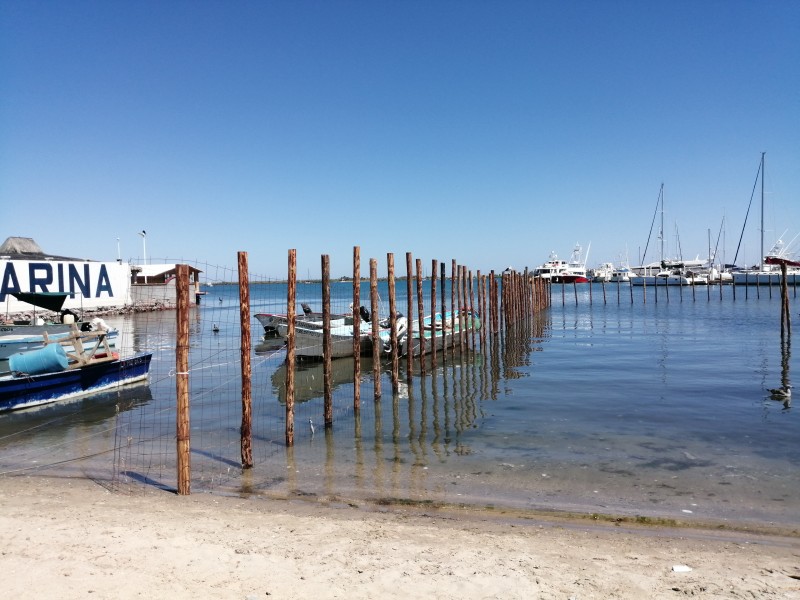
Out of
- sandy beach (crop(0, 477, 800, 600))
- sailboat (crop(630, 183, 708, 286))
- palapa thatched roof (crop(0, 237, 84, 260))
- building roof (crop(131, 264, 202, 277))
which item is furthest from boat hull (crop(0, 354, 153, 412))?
sailboat (crop(630, 183, 708, 286))

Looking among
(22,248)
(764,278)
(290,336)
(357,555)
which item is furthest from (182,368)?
(764,278)

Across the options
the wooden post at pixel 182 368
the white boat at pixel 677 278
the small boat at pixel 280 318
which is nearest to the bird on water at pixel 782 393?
the wooden post at pixel 182 368

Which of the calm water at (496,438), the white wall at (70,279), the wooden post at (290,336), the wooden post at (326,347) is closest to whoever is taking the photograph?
the calm water at (496,438)

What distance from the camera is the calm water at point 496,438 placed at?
866cm

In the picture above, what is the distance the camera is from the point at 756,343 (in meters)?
27.0

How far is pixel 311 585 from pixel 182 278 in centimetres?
434

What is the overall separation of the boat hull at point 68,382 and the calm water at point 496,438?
0.53 m

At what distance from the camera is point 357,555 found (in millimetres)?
6078

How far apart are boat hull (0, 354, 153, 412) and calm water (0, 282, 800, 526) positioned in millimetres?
535

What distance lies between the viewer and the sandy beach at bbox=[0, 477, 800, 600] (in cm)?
534

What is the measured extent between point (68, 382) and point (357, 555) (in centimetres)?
1284

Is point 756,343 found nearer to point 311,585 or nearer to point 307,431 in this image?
point 307,431

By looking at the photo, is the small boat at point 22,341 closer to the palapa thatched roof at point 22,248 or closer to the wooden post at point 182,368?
the wooden post at point 182,368

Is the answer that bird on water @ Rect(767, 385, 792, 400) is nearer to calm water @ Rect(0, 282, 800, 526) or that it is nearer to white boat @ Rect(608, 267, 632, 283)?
calm water @ Rect(0, 282, 800, 526)
